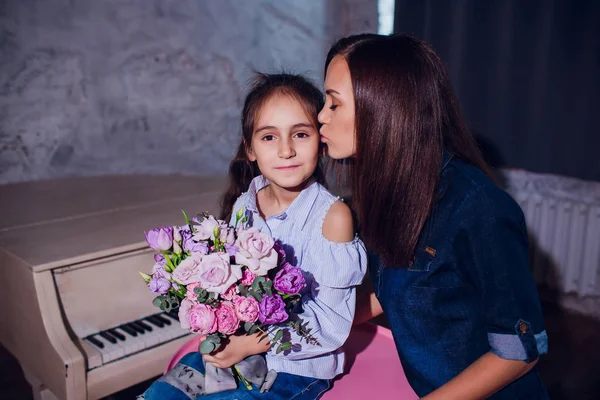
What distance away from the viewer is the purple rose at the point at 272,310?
4.33ft

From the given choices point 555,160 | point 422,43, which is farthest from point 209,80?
point 422,43

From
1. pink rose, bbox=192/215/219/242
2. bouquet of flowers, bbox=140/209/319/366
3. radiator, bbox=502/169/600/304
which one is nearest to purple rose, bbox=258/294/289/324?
bouquet of flowers, bbox=140/209/319/366

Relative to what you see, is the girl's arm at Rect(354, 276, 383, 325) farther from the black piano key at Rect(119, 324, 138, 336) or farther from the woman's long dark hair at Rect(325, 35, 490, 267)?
the black piano key at Rect(119, 324, 138, 336)

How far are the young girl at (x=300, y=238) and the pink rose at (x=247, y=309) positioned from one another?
19cm

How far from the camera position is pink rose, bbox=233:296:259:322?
131 centimetres

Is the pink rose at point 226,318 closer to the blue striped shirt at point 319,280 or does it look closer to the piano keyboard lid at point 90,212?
the blue striped shirt at point 319,280

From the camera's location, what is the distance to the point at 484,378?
134cm

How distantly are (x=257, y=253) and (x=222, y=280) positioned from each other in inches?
4.3

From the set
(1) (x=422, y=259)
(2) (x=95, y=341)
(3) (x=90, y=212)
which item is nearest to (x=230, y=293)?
(1) (x=422, y=259)

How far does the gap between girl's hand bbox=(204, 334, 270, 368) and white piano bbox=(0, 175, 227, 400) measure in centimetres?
78

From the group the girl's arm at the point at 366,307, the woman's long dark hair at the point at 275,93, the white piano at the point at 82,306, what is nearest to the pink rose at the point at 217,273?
the woman's long dark hair at the point at 275,93

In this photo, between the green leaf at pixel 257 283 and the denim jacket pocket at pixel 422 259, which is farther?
the denim jacket pocket at pixel 422 259

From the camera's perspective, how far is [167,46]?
13.3 ft

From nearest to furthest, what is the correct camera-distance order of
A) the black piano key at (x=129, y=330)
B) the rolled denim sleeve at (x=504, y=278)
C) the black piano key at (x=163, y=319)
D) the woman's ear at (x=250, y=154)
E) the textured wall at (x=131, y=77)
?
the rolled denim sleeve at (x=504, y=278) → the woman's ear at (x=250, y=154) → the black piano key at (x=129, y=330) → the black piano key at (x=163, y=319) → the textured wall at (x=131, y=77)
